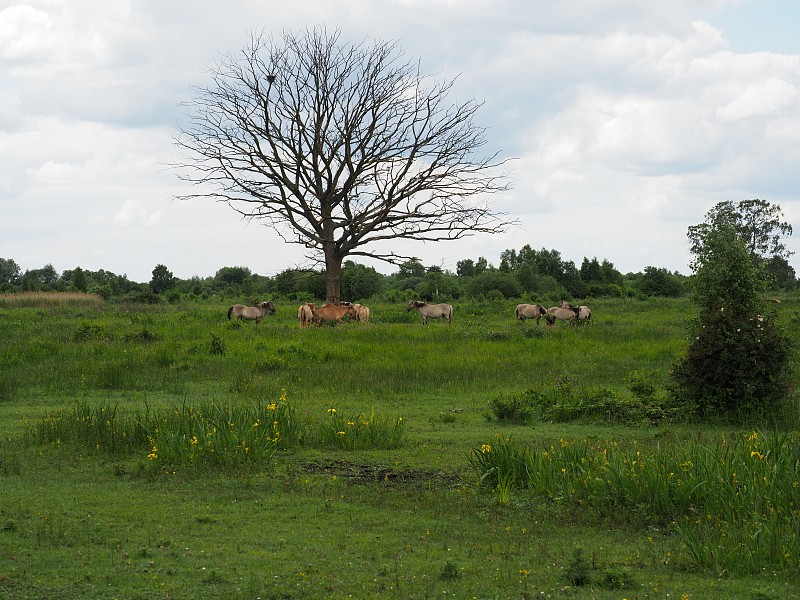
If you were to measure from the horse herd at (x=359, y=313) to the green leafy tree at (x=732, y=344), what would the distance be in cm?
1449

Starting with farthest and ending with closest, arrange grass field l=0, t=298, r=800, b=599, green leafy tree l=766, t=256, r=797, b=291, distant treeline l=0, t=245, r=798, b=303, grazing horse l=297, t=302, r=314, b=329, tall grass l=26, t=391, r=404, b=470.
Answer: green leafy tree l=766, t=256, r=797, b=291, distant treeline l=0, t=245, r=798, b=303, grazing horse l=297, t=302, r=314, b=329, tall grass l=26, t=391, r=404, b=470, grass field l=0, t=298, r=800, b=599

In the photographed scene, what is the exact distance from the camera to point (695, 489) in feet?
25.8

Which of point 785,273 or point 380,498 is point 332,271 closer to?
point 380,498

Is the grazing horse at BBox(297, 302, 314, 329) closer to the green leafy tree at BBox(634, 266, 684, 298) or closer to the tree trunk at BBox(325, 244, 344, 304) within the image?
the tree trunk at BBox(325, 244, 344, 304)

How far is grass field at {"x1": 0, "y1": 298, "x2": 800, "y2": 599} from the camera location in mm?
6312

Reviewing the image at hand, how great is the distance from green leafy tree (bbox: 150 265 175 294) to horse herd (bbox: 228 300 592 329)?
32.6 m

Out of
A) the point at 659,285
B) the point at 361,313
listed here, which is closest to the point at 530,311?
the point at 361,313

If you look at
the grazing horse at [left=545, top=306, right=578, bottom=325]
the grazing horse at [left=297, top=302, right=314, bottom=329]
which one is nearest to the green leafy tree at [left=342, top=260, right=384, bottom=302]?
the grazing horse at [left=297, top=302, right=314, bottom=329]

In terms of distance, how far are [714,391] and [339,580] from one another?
9715 millimetres

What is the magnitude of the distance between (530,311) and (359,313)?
6.19 meters

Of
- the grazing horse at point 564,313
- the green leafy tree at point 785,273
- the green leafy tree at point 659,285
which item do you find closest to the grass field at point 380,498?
the grazing horse at point 564,313

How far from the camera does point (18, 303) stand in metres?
39.2

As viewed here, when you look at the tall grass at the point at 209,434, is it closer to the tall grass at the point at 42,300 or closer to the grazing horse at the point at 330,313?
the grazing horse at the point at 330,313

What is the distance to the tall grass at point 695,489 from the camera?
21.4ft
